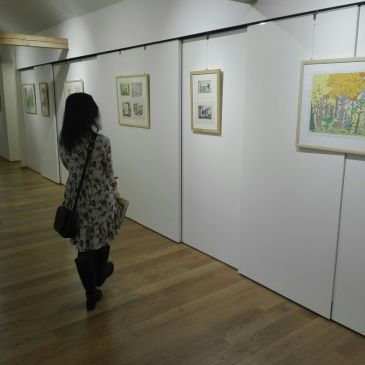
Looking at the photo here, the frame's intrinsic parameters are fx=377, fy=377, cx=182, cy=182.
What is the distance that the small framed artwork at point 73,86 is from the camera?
5524 mm

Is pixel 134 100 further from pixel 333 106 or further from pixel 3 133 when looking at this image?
pixel 3 133

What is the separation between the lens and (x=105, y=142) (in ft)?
8.32

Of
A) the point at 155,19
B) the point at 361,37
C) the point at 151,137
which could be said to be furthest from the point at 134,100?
the point at 361,37

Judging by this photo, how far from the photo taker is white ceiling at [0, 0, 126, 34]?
16.1 ft

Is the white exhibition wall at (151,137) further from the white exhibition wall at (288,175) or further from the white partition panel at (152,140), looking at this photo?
the white exhibition wall at (288,175)

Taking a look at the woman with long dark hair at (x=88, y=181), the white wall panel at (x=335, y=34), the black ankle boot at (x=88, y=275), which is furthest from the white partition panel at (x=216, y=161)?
the black ankle boot at (x=88, y=275)

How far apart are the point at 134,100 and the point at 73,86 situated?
1835mm

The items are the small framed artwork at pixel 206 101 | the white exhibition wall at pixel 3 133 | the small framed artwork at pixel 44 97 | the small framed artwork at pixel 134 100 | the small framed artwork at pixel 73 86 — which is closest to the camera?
the small framed artwork at pixel 206 101

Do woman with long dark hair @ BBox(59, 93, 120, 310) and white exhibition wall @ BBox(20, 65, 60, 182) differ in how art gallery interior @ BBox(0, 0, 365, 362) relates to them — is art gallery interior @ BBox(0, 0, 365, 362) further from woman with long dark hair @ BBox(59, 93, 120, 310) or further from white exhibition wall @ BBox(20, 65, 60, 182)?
white exhibition wall @ BBox(20, 65, 60, 182)

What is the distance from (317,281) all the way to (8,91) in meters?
8.00

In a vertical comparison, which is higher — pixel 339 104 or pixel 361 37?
pixel 361 37

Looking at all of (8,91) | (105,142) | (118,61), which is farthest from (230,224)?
(8,91)

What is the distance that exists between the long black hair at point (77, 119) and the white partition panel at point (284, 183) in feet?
4.16

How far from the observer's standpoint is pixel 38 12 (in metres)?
5.85
